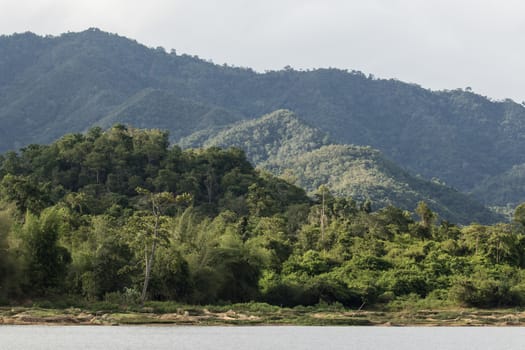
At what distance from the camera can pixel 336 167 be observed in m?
142

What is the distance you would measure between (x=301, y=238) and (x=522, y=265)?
648 inches

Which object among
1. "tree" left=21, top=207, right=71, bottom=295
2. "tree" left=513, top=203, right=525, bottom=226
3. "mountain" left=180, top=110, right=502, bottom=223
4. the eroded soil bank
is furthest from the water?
"mountain" left=180, top=110, right=502, bottom=223

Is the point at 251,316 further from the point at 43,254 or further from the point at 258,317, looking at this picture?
the point at 43,254

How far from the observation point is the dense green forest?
45.1m

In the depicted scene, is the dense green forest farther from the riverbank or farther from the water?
the water

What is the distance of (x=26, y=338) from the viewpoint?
33.2 m

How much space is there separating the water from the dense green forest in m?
6.60

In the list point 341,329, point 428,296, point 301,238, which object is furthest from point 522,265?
point 341,329

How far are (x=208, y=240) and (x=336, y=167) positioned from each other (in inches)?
3716

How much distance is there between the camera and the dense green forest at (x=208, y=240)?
4509cm

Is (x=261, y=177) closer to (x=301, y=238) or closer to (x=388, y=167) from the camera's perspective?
(x=301, y=238)

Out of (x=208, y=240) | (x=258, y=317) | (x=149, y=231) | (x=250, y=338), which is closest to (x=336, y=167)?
(x=208, y=240)

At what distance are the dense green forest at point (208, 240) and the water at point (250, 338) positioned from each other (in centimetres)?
660

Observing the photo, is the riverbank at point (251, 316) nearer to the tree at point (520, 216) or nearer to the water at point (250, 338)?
the water at point (250, 338)
